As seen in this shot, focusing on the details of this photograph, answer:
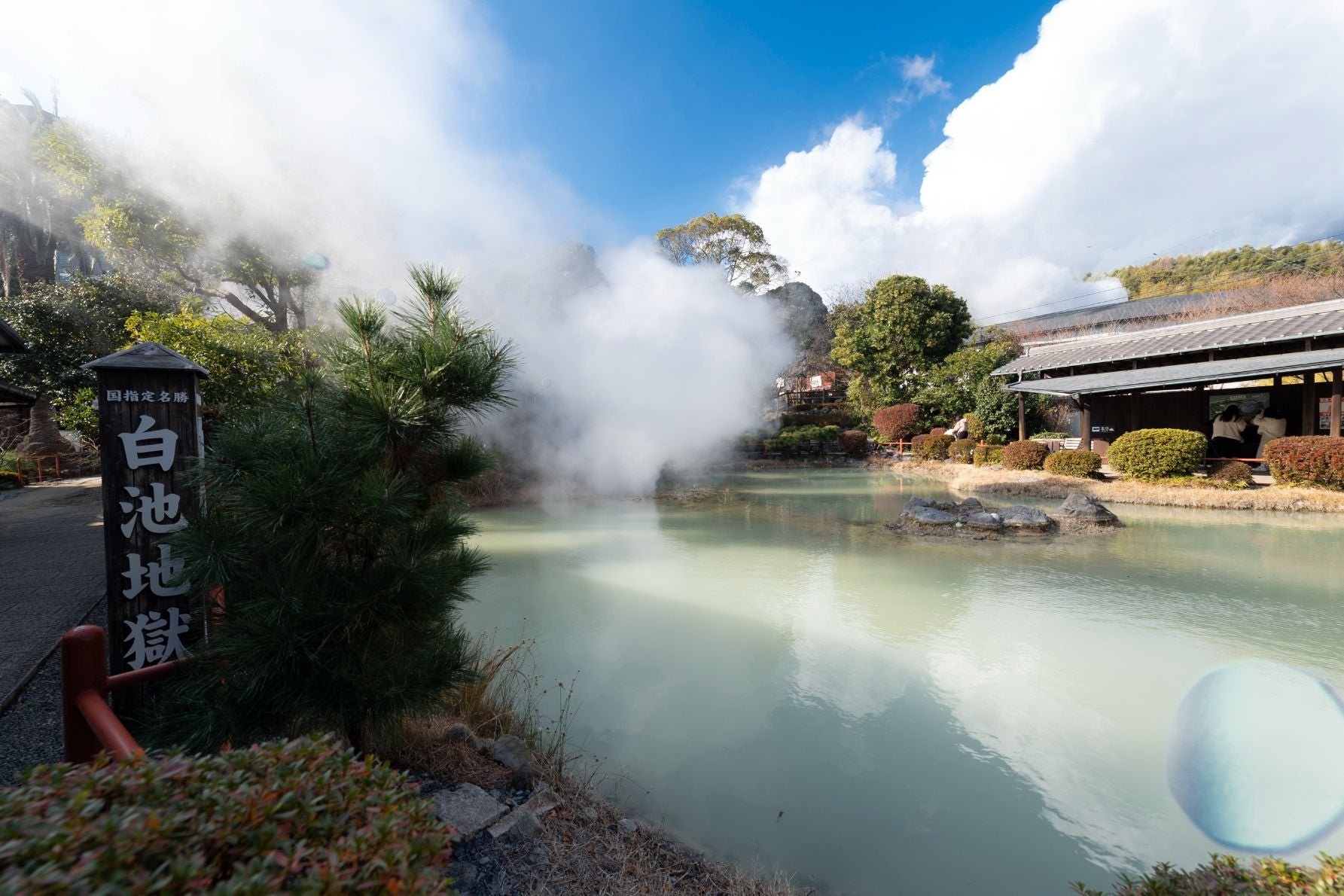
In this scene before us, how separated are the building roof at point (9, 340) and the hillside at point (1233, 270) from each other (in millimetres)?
41563

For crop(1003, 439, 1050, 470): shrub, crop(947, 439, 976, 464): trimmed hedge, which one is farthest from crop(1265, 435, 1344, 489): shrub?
crop(947, 439, 976, 464): trimmed hedge

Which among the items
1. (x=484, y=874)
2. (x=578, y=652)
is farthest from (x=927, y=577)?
(x=484, y=874)

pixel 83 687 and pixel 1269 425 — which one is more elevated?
pixel 1269 425

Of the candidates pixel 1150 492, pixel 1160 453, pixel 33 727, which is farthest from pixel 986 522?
pixel 33 727

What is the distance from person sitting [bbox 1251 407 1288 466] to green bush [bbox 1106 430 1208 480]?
4810 millimetres

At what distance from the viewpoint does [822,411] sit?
25.5m

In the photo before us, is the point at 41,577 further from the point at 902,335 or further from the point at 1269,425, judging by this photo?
the point at 1269,425

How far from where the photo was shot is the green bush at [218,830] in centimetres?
88

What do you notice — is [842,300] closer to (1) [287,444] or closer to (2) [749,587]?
(2) [749,587]

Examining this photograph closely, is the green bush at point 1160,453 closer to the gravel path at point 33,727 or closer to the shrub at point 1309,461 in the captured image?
the shrub at point 1309,461

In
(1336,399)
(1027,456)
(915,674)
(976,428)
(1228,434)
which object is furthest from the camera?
(976,428)

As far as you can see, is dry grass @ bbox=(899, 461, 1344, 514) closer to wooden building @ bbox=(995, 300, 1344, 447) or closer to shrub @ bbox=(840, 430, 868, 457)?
wooden building @ bbox=(995, 300, 1344, 447)

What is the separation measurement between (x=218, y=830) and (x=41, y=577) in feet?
22.8

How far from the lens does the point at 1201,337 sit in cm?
1496
